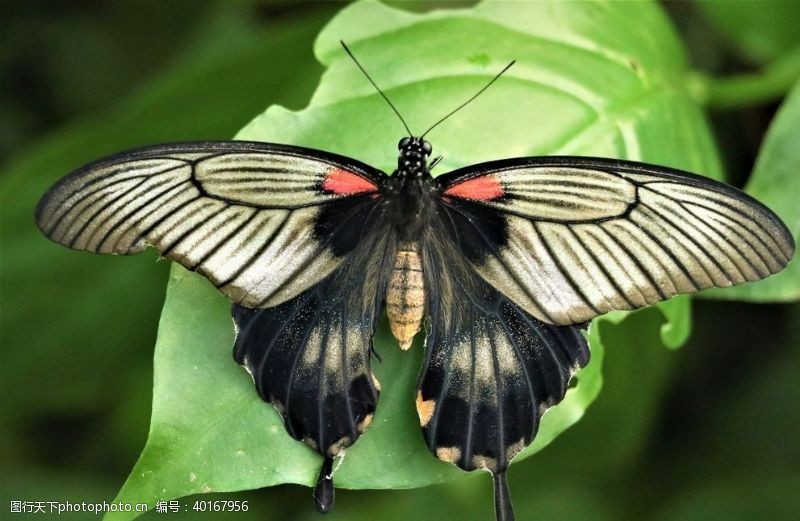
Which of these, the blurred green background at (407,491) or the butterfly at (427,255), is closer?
the butterfly at (427,255)

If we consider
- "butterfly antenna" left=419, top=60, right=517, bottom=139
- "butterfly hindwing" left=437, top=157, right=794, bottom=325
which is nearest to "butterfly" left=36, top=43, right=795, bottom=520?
"butterfly hindwing" left=437, top=157, right=794, bottom=325

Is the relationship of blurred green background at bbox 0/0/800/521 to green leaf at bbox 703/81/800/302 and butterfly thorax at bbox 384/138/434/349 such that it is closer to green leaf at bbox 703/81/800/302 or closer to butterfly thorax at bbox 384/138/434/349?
green leaf at bbox 703/81/800/302

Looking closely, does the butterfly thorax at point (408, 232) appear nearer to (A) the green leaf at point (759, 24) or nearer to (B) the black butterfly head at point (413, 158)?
(B) the black butterfly head at point (413, 158)

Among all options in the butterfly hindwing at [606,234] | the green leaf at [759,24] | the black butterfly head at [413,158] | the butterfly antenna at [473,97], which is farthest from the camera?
the green leaf at [759,24]

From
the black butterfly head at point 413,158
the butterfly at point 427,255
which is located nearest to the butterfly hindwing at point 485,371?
the butterfly at point 427,255

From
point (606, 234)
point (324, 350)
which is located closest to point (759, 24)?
point (606, 234)

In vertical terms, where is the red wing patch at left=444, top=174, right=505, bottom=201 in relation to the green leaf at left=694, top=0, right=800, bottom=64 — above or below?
below

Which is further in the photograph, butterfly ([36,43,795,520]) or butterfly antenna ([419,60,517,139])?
butterfly antenna ([419,60,517,139])

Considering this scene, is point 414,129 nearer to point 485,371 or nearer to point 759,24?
point 485,371

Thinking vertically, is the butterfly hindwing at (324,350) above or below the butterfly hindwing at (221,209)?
below
